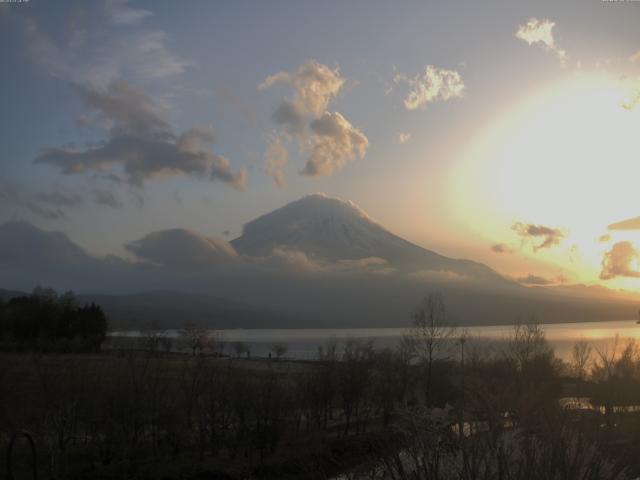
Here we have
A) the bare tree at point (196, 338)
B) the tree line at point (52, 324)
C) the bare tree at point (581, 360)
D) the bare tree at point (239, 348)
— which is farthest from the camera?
the bare tree at point (239, 348)

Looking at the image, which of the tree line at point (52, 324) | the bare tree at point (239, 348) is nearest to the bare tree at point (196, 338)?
the bare tree at point (239, 348)

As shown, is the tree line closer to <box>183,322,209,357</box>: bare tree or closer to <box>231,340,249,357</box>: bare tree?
<box>183,322,209,357</box>: bare tree

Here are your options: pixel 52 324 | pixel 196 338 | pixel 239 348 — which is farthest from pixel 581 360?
pixel 196 338

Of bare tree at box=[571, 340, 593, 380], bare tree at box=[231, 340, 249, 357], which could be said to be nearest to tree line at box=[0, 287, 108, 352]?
bare tree at box=[231, 340, 249, 357]

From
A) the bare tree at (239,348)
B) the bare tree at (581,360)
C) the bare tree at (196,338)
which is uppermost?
the bare tree at (581,360)

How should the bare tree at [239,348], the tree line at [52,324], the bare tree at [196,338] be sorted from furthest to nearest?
the bare tree at [239,348], the bare tree at [196,338], the tree line at [52,324]

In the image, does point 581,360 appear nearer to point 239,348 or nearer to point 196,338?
point 239,348

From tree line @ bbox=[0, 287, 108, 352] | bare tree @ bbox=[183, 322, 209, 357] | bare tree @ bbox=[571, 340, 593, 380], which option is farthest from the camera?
bare tree @ bbox=[183, 322, 209, 357]

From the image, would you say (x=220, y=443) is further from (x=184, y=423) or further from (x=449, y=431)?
(x=449, y=431)

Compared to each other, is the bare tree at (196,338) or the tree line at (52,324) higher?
the tree line at (52,324)

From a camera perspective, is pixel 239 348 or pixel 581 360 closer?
pixel 581 360

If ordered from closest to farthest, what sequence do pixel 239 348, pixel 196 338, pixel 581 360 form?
pixel 581 360, pixel 196 338, pixel 239 348

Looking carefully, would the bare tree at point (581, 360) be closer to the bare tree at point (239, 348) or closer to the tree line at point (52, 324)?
the tree line at point (52, 324)

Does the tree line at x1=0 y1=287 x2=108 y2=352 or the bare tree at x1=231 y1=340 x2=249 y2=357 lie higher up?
the tree line at x1=0 y1=287 x2=108 y2=352
